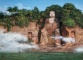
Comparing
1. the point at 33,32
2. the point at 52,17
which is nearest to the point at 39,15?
the point at 52,17

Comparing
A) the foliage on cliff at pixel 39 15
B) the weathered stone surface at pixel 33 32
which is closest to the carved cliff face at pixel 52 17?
the foliage on cliff at pixel 39 15

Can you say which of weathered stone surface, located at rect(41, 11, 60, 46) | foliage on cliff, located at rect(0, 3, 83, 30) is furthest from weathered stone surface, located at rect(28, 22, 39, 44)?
weathered stone surface, located at rect(41, 11, 60, 46)

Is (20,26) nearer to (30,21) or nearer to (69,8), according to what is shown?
(30,21)

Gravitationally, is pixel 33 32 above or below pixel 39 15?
below

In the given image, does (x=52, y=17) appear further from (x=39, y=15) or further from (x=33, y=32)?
(x=33, y=32)

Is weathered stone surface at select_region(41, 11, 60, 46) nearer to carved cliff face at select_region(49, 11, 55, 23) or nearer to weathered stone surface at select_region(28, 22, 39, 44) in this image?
carved cliff face at select_region(49, 11, 55, 23)

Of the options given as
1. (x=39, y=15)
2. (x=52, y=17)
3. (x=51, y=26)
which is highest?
(x=39, y=15)

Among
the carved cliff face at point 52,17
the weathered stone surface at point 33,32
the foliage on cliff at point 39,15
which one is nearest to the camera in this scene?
the foliage on cliff at point 39,15

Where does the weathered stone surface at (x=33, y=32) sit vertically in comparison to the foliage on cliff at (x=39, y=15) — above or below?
below

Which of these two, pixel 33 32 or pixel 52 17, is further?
pixel 33 32

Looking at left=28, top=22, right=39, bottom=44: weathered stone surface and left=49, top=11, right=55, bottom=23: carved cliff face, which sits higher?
left=49, top=11, right=55, bottom=23: carved cliff face

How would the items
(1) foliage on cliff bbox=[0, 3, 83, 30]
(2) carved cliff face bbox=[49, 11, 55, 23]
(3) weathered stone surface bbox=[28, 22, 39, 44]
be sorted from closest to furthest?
(1) foliage on cliff bbox=[0, 3, 83, 30], (2) carved cliff face bbox=[49, 11, 55, 23], (3) weathered stone surface bbox=[28, 22, 39, 44]

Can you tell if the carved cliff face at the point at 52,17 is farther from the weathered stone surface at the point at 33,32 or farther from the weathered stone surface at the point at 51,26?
the weathered stone surface at the point at 33,32

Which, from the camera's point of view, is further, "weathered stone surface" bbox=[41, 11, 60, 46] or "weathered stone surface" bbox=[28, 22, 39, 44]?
"weathered stone surface" bbox=[28, 22, 39, 44]
